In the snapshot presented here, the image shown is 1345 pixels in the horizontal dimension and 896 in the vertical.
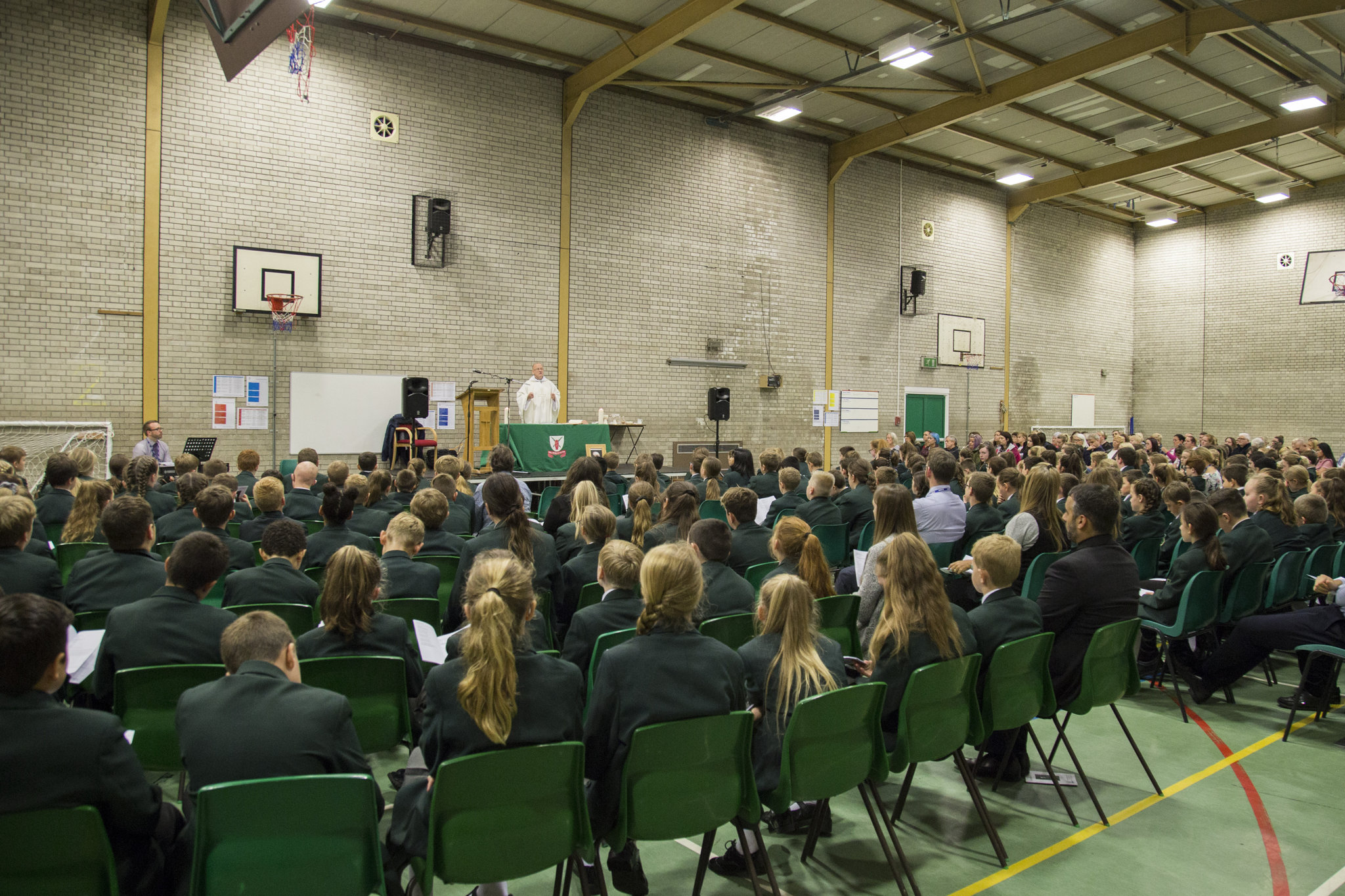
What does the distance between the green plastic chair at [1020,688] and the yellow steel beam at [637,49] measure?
9623 millimetres

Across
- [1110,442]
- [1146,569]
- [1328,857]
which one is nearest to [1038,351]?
[1110,442]

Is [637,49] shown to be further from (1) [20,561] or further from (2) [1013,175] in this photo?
(1) [20,561]

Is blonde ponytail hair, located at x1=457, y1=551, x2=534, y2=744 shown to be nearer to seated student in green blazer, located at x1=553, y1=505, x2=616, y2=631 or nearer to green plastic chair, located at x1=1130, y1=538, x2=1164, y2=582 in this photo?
seated student in green blazer, located at x1=553, y1=505, x2=616, y2=631

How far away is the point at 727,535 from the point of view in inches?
152

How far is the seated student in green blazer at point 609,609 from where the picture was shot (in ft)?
10.7

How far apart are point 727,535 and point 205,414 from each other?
373 inches

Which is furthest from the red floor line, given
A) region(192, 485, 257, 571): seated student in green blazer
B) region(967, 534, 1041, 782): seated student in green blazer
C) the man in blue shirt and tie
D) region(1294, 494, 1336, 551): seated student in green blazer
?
the man in blue shirt and tie

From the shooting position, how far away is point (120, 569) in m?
3.67

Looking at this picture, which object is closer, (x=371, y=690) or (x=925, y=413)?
(x=371, y=690)

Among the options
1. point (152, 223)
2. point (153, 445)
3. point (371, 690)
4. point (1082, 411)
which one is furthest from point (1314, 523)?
point (1082, 411)

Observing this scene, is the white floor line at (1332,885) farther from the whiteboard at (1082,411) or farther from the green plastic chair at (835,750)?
the whiteboard at (1082,411)

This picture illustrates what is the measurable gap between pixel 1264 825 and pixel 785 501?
359cm

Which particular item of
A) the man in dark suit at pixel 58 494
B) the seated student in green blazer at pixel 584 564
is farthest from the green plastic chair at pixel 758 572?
the man in dark suit at pixel 58 494

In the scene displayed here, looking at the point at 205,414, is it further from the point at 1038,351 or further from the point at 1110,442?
the point at 1038,351
